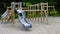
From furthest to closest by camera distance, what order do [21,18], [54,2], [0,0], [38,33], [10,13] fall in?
1. [54,2]
2. [0,0]
3. [10,13]
4. [21,18]
5. [38,33]

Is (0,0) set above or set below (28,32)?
above

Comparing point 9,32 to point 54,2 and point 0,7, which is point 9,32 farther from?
point 54,2

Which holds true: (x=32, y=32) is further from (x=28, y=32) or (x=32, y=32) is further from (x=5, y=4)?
(x=5, y=4)

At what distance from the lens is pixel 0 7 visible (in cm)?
1752

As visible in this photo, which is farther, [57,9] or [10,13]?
[57,9]

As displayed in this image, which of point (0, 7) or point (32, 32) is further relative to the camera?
point (0, 7)

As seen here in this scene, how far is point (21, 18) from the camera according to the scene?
10.4 m

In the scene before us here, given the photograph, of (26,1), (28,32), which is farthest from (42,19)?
(26,1)

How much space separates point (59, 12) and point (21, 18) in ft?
26.2

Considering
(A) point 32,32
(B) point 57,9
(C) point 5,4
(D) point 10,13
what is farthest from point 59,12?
(A) point 32,32

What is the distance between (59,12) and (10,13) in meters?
7.08

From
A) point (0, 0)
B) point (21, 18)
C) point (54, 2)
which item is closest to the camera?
point (21, 18)

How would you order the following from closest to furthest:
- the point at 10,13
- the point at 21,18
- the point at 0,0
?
the point at 21,18, the point at 10,13, the point at 0,0

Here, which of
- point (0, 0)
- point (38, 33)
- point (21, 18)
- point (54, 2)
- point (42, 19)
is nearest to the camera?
point (38, 33)
